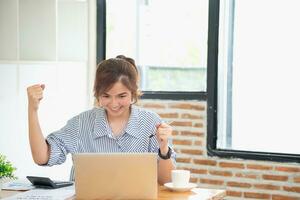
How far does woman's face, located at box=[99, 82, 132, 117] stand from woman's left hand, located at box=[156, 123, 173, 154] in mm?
252

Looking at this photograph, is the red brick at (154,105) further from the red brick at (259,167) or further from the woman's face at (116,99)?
the woman's face at (116,99)

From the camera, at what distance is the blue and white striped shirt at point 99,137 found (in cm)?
296

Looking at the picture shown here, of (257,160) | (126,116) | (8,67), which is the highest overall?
(8,67)

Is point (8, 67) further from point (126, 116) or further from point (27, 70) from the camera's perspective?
point (126, 116)

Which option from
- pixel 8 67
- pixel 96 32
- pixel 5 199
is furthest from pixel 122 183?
pixel 96 32

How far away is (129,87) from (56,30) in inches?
66.7

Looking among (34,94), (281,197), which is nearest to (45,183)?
(34,94)

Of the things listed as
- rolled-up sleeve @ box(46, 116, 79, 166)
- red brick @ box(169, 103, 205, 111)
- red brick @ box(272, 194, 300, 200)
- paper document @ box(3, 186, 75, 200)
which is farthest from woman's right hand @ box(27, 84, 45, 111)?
red brick @ box(272, 194, 300, 200)

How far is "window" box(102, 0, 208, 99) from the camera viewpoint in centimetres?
458

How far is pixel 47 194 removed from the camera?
2586mm

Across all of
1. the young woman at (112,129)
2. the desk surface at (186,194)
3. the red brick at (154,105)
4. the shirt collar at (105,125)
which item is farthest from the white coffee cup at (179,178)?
the red brick at (154,105)

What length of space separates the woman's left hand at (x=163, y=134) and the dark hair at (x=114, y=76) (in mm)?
286

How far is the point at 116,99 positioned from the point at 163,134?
31 cm

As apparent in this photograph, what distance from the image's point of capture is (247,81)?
14.5 ft
